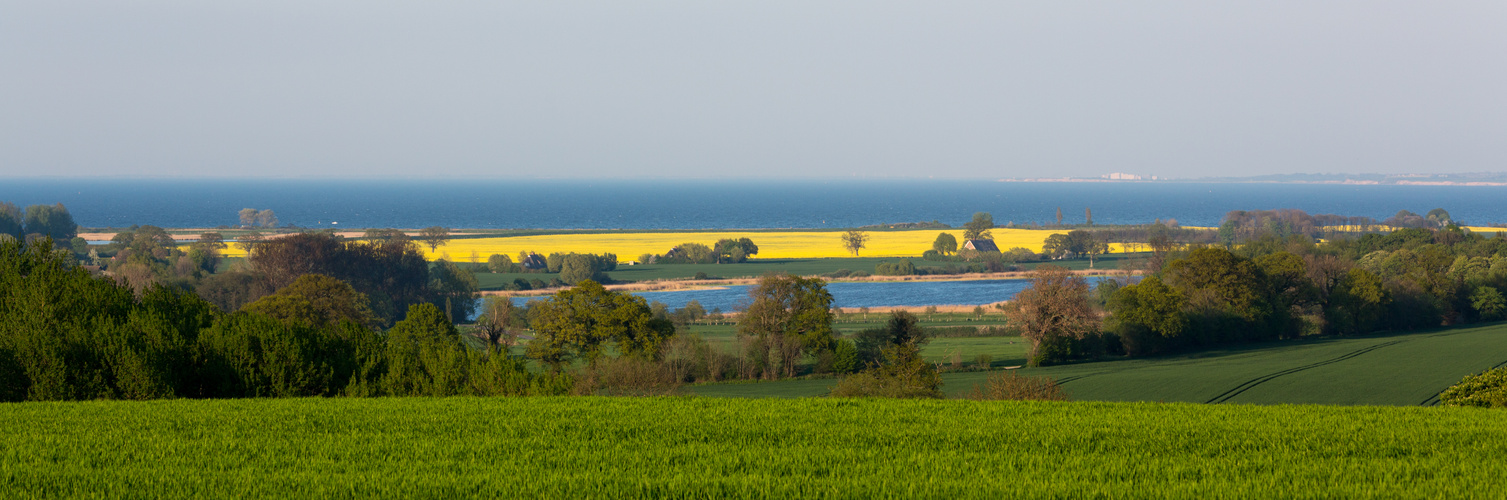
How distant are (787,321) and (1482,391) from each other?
27477 mm

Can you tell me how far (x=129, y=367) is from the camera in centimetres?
1759

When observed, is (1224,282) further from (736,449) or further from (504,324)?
(736,449)

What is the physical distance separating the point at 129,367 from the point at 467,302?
54.3 meters

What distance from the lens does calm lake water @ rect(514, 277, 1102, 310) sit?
2830 inches

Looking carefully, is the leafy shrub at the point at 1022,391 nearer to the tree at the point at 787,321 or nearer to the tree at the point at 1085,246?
the tree at the point at 787,321

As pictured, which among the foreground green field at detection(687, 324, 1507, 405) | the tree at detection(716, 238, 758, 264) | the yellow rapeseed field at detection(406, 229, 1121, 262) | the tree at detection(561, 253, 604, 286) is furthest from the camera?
the yellow rapeseed field at detection(406, 229, 1121, 262)

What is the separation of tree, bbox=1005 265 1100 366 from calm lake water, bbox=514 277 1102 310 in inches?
811

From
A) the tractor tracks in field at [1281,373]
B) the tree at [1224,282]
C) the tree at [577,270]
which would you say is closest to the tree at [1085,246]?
the tree at [1224,282]

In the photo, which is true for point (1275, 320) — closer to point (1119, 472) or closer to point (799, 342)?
point (799, 342)

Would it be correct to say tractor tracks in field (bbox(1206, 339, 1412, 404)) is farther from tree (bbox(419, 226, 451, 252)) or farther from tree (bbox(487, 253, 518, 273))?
tree (bbox(419, 226, 451, 252))

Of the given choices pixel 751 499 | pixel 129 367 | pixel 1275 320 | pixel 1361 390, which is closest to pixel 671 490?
pixel 751 499

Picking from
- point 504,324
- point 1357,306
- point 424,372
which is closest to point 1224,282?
point 1357,306

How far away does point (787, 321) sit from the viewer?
1778 inches

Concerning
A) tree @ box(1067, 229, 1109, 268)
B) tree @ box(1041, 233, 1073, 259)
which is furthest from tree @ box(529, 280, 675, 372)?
tree @ box(1067, 229, 1109, 268)
